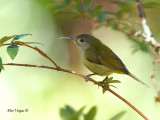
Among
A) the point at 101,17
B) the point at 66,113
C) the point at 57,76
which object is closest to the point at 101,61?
the point at 101,17

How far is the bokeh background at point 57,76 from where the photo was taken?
15.3 feet

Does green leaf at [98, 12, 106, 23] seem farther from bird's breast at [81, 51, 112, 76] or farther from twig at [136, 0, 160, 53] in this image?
bird's breast at [81, 51, 112, 76]

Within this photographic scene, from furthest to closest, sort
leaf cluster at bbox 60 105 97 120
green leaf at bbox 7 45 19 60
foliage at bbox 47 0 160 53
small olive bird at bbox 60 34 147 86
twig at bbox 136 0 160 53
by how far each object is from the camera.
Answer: small olive bird at bbox 60 34 147 86 → foliage at bbox 47 0 160 53 → twig at bbox 136 0 160 53 → leaf cluster at bbox 60 105 97 120 → green leaf at bbox 7 45 19 60

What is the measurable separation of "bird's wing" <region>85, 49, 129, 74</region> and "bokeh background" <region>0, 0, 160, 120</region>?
3.66 ft

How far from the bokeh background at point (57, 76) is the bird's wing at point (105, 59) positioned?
1115 mm

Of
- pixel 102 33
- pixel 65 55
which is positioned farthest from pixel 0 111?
pixel 102 33

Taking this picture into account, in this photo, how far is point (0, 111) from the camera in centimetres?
376

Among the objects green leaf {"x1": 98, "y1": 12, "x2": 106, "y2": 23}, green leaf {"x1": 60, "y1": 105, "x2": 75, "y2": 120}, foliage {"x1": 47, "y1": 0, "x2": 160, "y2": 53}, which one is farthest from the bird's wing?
green leaf {"x1": 60, "y1": 105, "x2": 75, "y2": 120}

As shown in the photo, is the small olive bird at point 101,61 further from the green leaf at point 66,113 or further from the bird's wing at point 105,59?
the green leaf at point 66,113

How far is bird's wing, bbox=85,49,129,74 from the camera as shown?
2.95m

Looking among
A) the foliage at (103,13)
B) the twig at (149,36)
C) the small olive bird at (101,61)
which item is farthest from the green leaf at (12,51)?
the small olive bird at (101,61)

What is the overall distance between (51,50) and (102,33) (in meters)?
1.18

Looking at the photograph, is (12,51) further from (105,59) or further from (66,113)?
(105,59)

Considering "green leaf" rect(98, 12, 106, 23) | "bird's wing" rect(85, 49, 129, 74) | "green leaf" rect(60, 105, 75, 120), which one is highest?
"green leaf" rect(98, 12, 106, 23)
